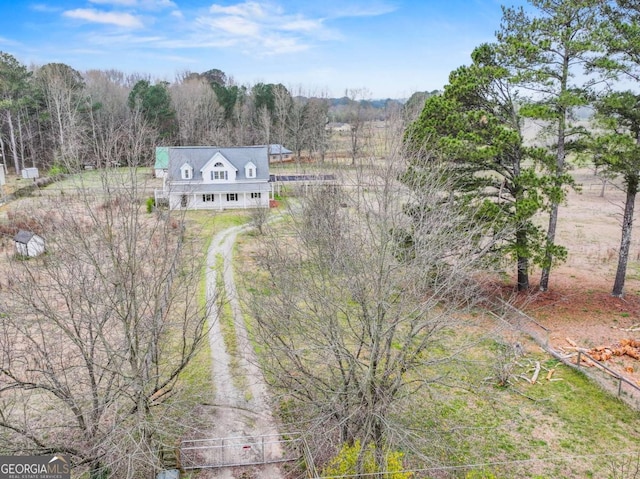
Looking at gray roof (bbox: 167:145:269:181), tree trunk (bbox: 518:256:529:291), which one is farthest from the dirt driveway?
gray roof (bbox: 167:145:269:181)

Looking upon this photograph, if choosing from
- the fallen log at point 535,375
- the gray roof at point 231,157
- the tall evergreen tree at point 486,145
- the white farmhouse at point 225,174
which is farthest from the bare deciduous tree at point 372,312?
the gray roof at point 231,157

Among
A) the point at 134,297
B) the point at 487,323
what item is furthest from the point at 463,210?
the point at 134,297

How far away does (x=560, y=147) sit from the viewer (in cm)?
1762

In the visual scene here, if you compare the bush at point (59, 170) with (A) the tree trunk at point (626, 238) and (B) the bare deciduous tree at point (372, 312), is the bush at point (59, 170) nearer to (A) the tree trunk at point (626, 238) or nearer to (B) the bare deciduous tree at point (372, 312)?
(B) the bare deciduous tree at point (372, 312)

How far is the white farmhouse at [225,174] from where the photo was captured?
1421 inches

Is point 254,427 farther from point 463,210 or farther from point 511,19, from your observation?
point 511,19

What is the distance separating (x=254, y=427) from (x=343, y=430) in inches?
131

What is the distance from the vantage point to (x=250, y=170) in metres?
37.3

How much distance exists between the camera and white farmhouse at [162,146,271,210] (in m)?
36.1

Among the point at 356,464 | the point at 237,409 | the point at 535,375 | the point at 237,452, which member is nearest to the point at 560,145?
the point at 535,375

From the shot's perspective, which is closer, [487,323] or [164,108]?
[487,323]

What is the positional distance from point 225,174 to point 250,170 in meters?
2.10

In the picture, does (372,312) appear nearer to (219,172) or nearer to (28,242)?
(28,242)

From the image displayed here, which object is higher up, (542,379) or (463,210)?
(463,210)
